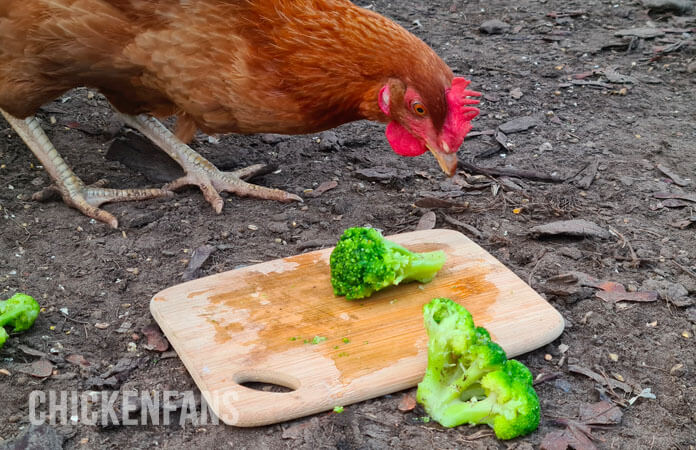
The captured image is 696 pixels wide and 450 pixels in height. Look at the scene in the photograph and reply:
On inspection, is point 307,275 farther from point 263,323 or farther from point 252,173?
point 252,173

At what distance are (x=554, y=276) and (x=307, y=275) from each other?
1.17 meters

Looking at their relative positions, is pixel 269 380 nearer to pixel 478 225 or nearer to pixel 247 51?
pixel 247 51

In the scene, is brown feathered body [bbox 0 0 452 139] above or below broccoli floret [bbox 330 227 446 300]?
above

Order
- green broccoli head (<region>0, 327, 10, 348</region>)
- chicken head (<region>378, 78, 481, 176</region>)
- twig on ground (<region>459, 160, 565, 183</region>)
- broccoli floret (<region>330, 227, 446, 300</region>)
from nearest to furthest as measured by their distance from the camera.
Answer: green broccoli head (<region>0, 327, 10, 348</region>)
broccoli floret (<region>330, 227, 446, 300</region>)
chicken head (<region>378, 78, 481, 176</region>)
twig on ground (<region>459, 160, 565, 183</region>)

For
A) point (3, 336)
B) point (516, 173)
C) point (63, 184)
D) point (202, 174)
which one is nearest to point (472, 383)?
point (3, 336)

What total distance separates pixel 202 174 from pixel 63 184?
77cm

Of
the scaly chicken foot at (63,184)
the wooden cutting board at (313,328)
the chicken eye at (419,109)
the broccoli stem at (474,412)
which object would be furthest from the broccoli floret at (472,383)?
the scaly chicken foot at (63,184)

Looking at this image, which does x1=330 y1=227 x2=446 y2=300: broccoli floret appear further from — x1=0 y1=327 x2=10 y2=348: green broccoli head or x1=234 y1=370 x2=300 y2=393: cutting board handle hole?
x1=0 y1=327 x2=10 y2=348: green broccoli head

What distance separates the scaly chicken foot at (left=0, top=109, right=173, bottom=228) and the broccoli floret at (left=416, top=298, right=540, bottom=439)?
2196mm

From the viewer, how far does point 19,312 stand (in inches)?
112

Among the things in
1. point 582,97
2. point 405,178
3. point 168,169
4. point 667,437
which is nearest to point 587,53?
point 582,97

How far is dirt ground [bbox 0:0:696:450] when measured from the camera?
2.62 meters

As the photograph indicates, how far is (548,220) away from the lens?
3924 mm

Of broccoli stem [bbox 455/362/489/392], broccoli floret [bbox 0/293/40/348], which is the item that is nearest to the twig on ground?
broccoli stem [bbox 455/362/489/392]
